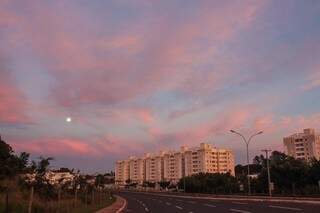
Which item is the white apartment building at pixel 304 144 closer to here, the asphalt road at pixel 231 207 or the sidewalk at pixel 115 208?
the sidewalk at pixel 115 208

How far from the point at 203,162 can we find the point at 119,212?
521ft

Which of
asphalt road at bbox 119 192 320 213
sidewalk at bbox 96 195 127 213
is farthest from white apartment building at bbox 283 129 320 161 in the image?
asphalt road at bbox 119 192 320 213

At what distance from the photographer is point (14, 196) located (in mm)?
30906

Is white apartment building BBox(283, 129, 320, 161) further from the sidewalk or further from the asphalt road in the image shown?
the asphalt road

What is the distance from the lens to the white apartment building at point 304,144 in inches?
6604

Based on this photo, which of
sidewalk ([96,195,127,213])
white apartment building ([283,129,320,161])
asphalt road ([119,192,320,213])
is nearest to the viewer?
asphalt road ([119,192,320,213])

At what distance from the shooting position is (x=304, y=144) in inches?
6875

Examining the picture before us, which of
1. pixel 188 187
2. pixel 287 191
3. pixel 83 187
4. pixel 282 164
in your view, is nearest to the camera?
pixel 83 187

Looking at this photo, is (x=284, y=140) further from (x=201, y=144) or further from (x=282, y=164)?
(x=282, y=164)

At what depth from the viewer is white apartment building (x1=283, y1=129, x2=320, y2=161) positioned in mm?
167750

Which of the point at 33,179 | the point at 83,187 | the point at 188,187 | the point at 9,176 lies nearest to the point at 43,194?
the point at 33,179

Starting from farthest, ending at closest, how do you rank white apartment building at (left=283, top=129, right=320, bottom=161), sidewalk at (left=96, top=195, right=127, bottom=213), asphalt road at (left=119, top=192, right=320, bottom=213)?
white apartment building at (left=283, top=129, right=320, bottom=161) → sidewalk at (left=96, top=195, right=127, bottom=213) → asphalt road at (left=119, top=192, right=320, bottom=213)

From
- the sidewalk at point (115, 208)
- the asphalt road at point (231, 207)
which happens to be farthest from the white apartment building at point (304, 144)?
the asphalt road at point (231, 207)

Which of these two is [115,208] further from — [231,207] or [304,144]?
[304,144]
